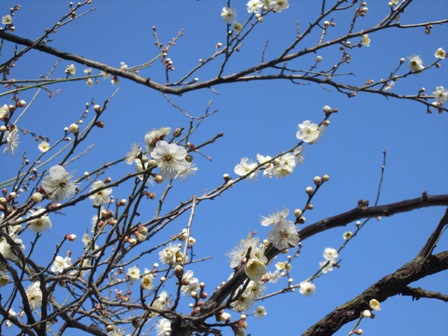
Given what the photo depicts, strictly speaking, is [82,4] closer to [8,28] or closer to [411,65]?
[8,28]

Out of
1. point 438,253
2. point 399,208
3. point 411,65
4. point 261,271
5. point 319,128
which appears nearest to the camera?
point 261,271

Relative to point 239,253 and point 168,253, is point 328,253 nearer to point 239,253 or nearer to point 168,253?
point 168,253

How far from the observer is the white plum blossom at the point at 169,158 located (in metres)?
1.71

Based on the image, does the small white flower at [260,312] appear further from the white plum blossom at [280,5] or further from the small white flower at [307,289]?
the white plum blossom at [280,5]

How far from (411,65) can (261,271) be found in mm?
2939

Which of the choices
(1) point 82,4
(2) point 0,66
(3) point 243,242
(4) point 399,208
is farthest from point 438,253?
(1) point 82,4

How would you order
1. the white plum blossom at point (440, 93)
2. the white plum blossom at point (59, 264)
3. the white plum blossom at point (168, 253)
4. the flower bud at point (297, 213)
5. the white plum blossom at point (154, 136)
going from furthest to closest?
the white plum blossom at point (440, 93)
the white plum blossom at point (59, 264)
the white plum blossom at point (168, 253)
the flower bud at point (297, 213)
the white plum blossom at point (154, 136)

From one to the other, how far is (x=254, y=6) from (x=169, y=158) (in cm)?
256

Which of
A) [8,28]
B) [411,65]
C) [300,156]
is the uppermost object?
[8,28]

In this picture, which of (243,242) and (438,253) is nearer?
(243,242)

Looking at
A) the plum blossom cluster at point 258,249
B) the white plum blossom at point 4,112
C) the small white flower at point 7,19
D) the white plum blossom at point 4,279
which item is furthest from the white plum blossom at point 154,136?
the small white flower at point 7,19

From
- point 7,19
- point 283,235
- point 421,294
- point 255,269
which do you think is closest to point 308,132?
point 283,235

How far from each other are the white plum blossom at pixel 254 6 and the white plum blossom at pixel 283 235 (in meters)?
2.48

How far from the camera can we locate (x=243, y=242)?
193 centimetres
